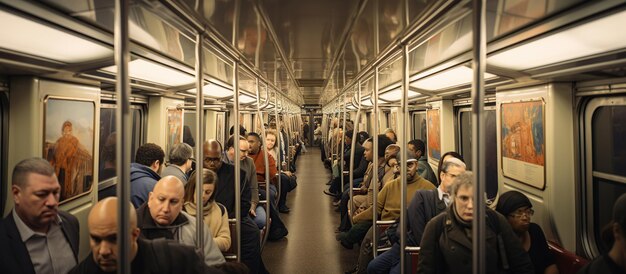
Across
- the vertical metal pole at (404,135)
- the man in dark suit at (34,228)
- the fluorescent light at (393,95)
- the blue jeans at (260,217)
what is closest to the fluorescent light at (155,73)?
the man in dark suit at (34,228)

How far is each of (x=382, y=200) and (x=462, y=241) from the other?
6.50 feet

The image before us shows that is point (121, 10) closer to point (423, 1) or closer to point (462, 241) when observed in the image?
point (423, 1)

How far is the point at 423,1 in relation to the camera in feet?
7.88

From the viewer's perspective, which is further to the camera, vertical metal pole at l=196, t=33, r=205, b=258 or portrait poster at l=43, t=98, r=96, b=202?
portrait poster at l=43, t=98, r=96, b=202

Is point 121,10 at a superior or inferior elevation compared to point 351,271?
superior

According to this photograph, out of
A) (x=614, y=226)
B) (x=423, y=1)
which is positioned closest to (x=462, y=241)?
(x=614, y=226)

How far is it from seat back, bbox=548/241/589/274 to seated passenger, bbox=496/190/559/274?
0.20ft

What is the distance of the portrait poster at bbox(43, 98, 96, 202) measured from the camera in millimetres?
2922

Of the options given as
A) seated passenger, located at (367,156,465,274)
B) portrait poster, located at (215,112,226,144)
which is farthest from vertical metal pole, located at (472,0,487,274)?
portrait poster, located at (215,112,226,144)

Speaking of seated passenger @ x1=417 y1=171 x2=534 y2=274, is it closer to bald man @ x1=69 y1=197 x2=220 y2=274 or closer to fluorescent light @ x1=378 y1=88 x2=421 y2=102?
bald man @ x1=69 y1=197 x2=220 y2=274

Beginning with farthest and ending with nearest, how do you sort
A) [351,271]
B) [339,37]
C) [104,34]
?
[351,271] → [339,37] → [104,34]

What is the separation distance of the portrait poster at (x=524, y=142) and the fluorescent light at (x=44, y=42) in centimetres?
327

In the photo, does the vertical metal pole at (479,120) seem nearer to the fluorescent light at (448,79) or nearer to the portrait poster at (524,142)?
the portrait poster at (524,142)

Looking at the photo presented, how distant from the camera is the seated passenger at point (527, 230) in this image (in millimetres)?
3322
